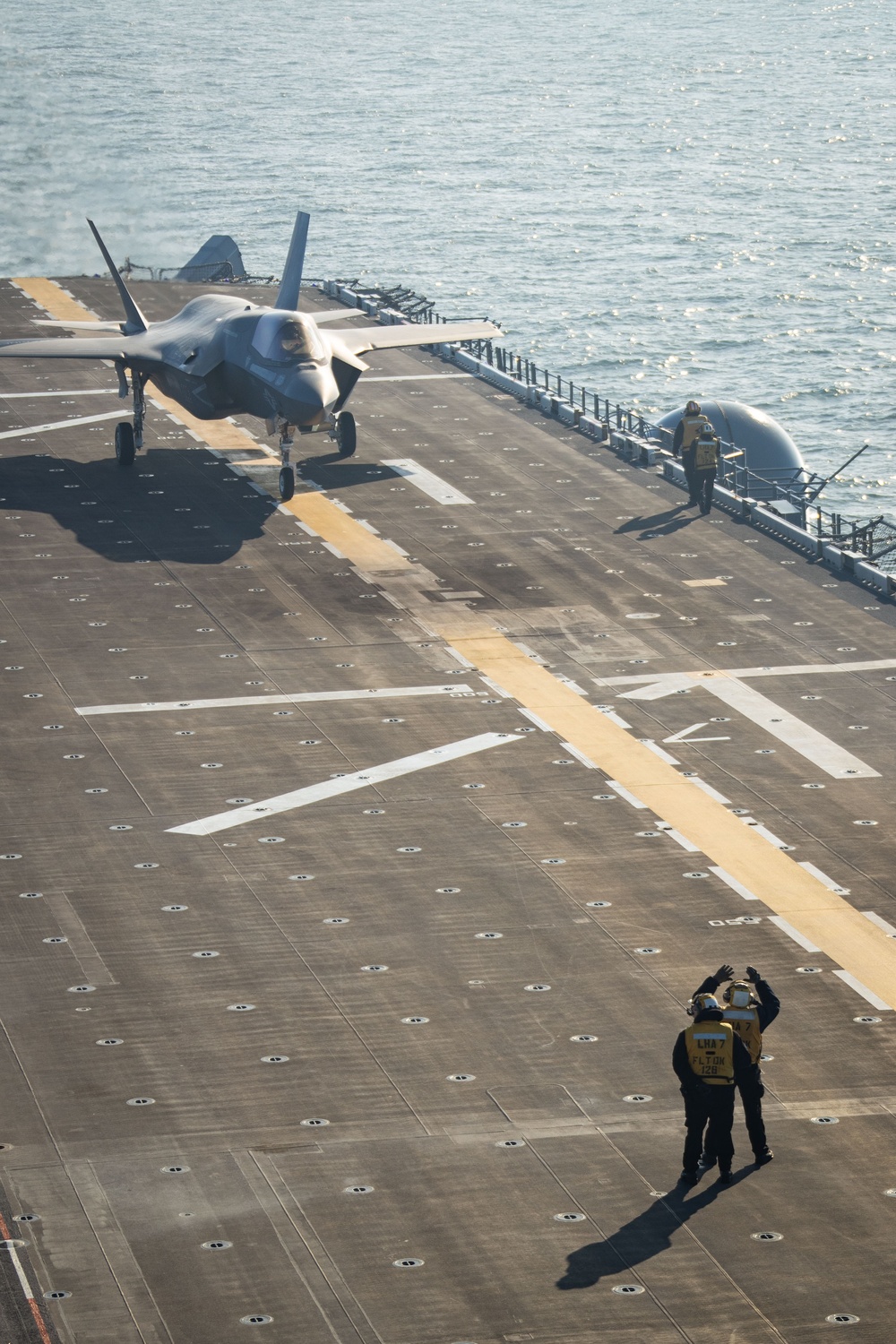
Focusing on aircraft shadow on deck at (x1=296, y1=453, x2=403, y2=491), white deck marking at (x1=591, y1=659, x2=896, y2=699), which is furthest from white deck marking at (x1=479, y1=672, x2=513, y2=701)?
aircraft shadow on deck at (x1=296, y1=453, x2=403, y2=491)

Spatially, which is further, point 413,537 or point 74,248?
point 74,248

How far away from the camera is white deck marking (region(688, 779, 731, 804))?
1245 inches

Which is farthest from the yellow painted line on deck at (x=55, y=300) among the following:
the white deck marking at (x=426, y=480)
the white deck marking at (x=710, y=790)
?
the white deck marking at (x=710, y=790)

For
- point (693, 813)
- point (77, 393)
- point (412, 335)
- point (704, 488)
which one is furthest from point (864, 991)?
point (77, 393)

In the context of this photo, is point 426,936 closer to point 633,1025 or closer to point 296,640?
point 633,1025

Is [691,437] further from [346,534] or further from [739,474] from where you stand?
[739,474]

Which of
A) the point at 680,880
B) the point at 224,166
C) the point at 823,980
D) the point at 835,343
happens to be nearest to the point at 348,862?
the point at 680,880

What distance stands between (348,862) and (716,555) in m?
18.8

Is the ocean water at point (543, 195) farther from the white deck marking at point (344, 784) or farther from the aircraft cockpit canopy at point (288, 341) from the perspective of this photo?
the white deck marking at point (344, 784)

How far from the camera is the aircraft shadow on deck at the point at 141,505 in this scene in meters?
44.8

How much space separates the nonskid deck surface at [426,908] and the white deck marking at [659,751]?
61 mm

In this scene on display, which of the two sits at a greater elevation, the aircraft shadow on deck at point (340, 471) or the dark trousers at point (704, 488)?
the dark trousers at point (704, 488)

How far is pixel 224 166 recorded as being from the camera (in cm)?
14312

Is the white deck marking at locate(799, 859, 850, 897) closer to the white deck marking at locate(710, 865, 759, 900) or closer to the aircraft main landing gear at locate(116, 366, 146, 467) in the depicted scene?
the white deck marking at locate(710, 865, 759, 900)
